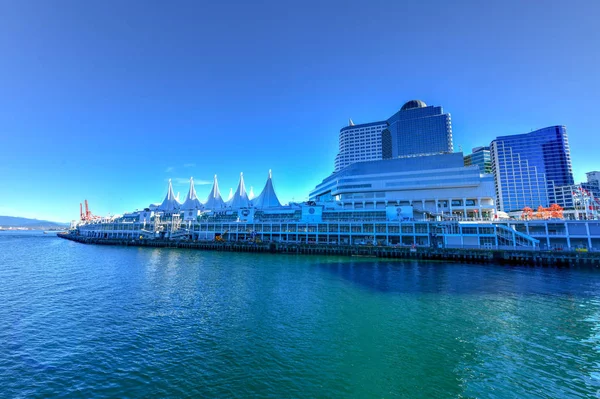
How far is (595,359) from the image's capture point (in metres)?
12.6

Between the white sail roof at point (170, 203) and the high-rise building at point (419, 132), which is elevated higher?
the high-rise building at point (419, 132)

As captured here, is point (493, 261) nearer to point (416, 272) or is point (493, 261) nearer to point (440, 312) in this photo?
point (416, 272)

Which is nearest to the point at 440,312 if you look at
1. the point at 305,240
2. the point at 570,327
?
the point at 570,327

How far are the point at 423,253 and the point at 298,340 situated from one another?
42.3 m

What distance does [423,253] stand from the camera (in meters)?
50.0

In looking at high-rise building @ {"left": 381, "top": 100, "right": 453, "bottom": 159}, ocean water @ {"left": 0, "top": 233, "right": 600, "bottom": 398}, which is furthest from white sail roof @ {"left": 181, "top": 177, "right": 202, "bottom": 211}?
high-rise building @ {"left": 381, "top": 100, "right": 453, "bottom": 159}

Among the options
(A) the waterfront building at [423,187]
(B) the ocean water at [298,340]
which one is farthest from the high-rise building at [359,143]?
(B) the ocean water at [298,340]

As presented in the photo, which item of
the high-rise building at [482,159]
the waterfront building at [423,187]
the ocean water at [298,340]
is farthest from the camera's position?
the high-rise building at [482,159]

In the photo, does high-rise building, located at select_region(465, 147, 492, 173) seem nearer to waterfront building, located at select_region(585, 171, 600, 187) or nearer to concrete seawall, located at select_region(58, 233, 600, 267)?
waterfront building, located at select_region(585, 171, 600, 187)

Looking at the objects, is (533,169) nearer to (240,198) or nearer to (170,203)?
(240,198)

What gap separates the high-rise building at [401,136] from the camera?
11569cm

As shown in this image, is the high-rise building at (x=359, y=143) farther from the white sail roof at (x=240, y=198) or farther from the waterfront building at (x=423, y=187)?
the white sail roof at (x=240, y=198)

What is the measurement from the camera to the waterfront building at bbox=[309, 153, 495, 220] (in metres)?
74.1

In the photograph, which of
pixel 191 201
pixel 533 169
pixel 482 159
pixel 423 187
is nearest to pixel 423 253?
pixel 423 187
